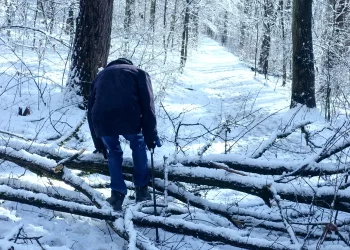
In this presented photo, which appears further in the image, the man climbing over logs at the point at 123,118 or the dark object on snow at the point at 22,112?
the dark object on snow at the point at 22,112

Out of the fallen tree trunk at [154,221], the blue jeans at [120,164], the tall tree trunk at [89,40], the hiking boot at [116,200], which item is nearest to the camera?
the fallen tree trunk at [154,221]

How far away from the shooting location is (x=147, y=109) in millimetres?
3887

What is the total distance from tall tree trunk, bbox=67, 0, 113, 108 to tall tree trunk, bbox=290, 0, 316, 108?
567cm

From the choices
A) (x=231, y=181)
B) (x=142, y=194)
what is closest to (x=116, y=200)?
(x=142, y=194)

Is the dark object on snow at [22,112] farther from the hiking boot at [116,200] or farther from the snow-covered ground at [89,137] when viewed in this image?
the hiking boot at [116,200]

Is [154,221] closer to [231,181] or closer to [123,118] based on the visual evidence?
[231,181]

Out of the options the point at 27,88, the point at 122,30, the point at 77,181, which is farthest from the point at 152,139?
the point at 122,30

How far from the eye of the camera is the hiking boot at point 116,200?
3.75 meters

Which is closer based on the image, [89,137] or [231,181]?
[231,181]

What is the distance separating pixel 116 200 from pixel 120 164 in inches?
13.7

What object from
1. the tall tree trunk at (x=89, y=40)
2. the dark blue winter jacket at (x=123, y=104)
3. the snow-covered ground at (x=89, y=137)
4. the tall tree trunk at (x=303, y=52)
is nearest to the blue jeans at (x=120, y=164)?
the dark blue winter jacket at (x=123, y=104)

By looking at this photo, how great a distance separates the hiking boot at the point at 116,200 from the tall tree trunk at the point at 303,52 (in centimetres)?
844

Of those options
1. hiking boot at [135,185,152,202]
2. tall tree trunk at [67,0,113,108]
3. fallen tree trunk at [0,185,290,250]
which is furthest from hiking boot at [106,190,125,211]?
tall tree trunk at [67,0,113,108]

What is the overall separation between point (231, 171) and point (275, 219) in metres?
0.61
